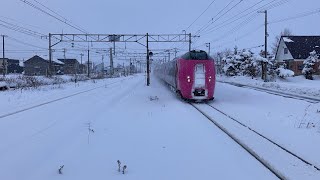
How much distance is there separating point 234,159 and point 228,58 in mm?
53837

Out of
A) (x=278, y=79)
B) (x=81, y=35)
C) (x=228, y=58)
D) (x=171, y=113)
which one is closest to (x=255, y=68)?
(x=278, y=79)

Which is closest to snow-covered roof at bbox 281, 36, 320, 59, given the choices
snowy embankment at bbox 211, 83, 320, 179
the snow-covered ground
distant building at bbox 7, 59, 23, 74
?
snowy embankment at bbox 211, 83, 320, 179

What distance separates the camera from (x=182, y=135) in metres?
11.2

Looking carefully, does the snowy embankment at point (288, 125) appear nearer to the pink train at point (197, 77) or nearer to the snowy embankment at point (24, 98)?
the pink train at point (197, 77)

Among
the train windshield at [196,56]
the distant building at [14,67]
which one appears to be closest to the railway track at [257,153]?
the train windshield at [196,56]

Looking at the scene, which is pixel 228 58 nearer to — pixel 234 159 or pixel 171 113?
pixel 171 113

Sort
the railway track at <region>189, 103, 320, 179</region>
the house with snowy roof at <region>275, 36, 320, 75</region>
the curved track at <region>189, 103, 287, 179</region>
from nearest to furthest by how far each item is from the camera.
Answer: the curved track at <region>189, 103, 287, 179</region>
the railway track at <region>189, 103, 320, 179</region>
the house with snowy roof at <region>275, 36, 320, 75</region>

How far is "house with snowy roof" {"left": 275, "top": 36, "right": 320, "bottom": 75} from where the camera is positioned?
61.5 meters

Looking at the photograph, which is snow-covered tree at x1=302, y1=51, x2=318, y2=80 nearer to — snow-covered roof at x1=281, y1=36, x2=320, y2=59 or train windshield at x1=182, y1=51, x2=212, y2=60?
snow-covered roof at x1=281, y1=36, x2=320, y2=59

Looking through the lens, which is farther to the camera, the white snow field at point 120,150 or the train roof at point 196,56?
the train roof at point 196,56

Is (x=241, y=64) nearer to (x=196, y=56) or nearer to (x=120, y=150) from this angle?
(x=196, y=56)

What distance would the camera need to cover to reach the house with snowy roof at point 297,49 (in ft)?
202

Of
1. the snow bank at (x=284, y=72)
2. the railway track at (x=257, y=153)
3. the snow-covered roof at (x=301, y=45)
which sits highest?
the snow-covered roof at (x=301, y=45)

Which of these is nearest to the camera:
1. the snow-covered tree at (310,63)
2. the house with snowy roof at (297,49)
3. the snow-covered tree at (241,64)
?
the snow-covered tree at (310,63)
